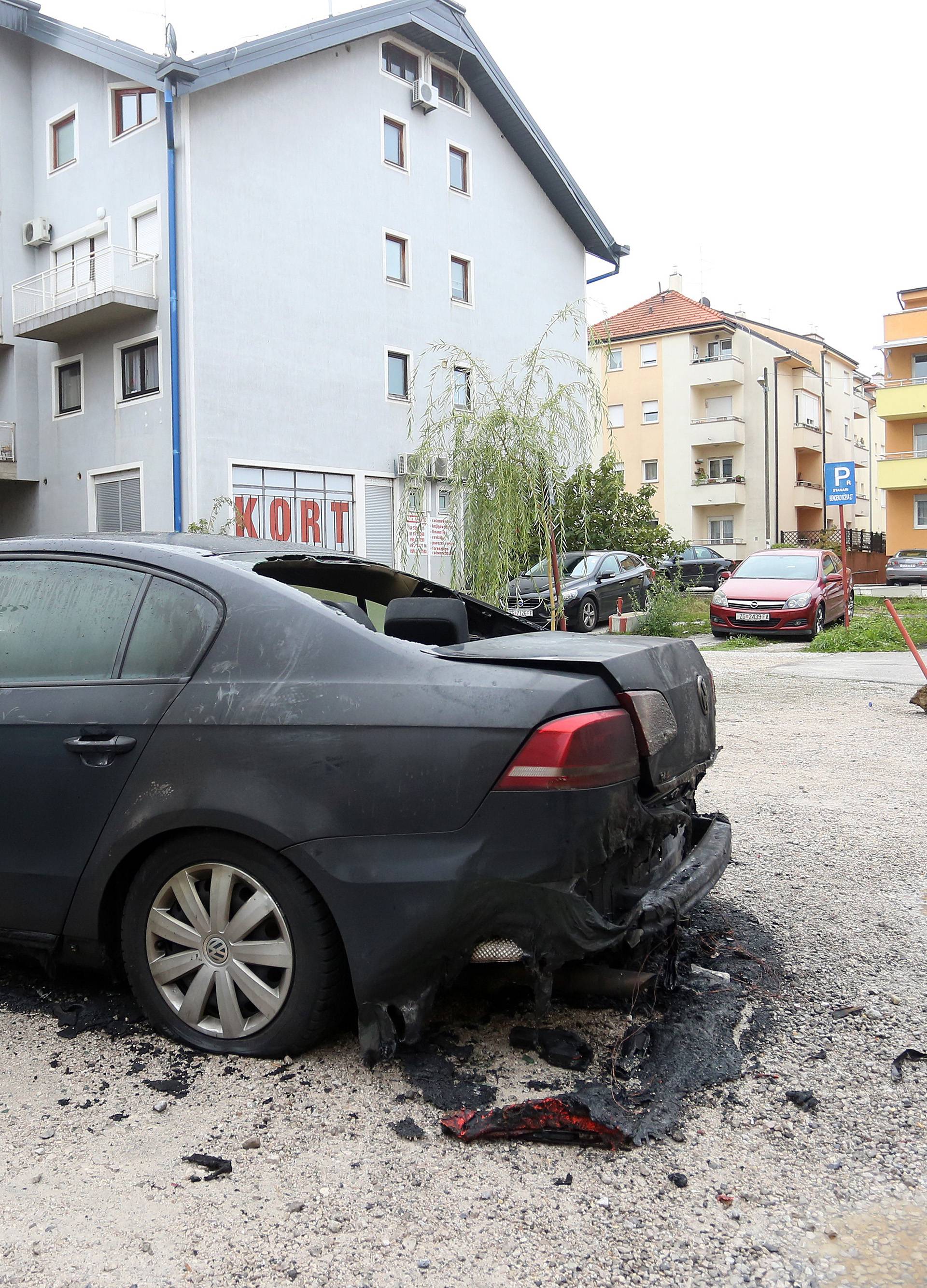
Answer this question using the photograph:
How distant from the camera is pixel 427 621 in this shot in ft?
11.9

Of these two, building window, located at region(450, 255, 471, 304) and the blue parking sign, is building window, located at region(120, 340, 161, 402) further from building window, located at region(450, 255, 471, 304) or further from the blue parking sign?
the blue parking sign

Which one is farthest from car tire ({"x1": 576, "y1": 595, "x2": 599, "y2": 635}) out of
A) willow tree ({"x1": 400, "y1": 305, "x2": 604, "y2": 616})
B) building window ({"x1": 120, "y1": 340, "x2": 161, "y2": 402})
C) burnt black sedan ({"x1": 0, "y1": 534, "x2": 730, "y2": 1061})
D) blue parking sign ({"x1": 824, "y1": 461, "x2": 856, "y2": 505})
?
burnt black sedan ({"x1": 0, "y1": 534, "x2": 730, "y2": 1061})

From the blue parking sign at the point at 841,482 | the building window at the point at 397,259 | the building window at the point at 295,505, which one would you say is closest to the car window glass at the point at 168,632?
the blue parking sign at the point at 841,482

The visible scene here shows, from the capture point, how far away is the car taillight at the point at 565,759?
281 cm

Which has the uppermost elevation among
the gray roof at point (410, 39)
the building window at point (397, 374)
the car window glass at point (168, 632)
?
the gray roof at point (410, 39)

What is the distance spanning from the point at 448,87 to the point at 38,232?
10.8 metres

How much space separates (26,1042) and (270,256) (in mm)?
21974

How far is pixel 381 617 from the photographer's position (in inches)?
166

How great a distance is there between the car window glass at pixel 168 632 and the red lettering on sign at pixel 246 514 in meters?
18.8

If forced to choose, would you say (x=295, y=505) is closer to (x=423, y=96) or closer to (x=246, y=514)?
(x=246, y=514)

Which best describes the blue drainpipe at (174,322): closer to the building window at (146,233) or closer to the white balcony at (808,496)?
the building window at (146,233)

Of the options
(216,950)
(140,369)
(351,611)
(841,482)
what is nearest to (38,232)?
(140,369)

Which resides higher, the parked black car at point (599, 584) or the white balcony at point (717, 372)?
the white balcony at point (717, 372)

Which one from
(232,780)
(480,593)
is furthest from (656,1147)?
(480,593)
